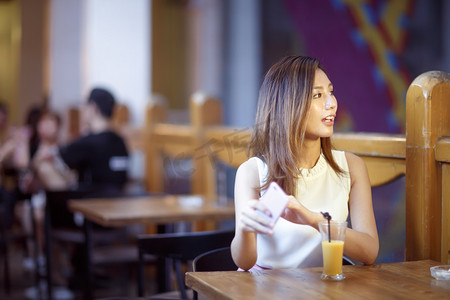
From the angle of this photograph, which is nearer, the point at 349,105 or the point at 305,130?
the point at 305,130

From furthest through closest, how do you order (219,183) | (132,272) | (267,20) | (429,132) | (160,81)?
(267,20)
(160,81)
(132,272)
(219,183)
(429,132)

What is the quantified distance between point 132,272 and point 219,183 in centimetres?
149

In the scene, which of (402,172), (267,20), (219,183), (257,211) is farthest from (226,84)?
(257,211)

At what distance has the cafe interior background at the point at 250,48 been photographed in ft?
19.7

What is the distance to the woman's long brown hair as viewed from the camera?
1609 mm

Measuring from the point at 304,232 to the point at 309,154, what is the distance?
0.71 ft

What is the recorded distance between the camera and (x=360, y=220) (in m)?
1.68

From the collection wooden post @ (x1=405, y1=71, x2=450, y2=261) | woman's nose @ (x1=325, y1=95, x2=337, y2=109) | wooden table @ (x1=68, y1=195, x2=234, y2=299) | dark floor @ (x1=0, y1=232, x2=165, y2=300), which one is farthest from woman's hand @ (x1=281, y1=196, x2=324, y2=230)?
dark floor @ (x1=0, y1=232, x2=165, y2=300)

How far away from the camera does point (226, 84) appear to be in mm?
6895

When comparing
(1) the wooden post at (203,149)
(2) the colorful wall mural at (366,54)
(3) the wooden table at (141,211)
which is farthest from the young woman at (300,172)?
(2) the colorful wall mural at (366,54)

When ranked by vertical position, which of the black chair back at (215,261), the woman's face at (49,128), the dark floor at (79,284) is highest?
the woman's face at (49,128)

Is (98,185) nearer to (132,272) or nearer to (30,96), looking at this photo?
(132,272)

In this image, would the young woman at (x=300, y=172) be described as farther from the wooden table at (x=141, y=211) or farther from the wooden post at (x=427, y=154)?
the wooden table at (x=141, y=211)

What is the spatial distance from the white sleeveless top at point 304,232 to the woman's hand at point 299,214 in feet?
0.56
